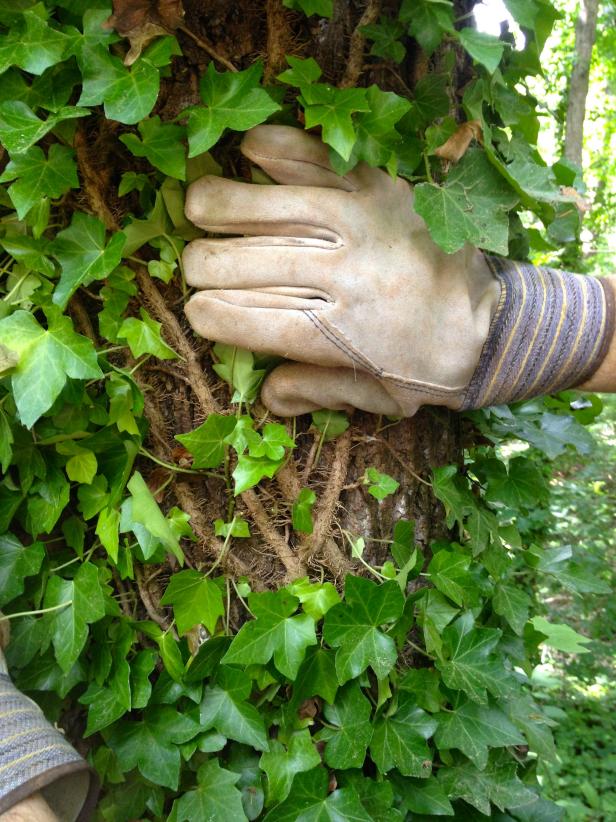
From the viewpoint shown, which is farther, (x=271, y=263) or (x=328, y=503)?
(x=328, y=503)

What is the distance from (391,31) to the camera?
37.1 inches

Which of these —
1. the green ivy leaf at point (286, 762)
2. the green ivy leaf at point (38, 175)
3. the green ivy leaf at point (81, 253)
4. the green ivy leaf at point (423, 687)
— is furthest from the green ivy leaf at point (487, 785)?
the green ivy leaf at point (38, 175)

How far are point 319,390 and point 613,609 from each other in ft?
13.2

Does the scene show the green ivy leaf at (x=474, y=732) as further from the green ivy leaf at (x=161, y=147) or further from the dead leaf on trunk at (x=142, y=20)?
the dead leaf on trunk at (x=142, y=20)

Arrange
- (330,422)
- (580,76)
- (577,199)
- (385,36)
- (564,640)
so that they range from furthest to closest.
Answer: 1. (580,76)
2. (564,640)
3. (577,199)
4. (330,422)
5. (385,36)

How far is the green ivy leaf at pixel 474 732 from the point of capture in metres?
1.04

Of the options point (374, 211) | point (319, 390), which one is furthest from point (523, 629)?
point (374, 211)

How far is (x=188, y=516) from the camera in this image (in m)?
1.01

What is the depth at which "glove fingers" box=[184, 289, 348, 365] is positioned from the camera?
0.91m

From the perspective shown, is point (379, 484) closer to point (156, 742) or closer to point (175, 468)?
point (175, 468)

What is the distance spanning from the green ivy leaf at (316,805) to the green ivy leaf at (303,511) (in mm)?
341

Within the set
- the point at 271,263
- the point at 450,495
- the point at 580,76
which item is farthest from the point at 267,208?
the point at 580,76

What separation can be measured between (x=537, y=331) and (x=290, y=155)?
47cm

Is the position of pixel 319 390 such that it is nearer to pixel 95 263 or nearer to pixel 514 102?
pixel 95 263
